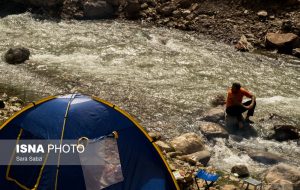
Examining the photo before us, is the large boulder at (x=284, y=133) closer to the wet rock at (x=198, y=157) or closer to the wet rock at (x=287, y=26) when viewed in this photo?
the wet rock at (x=198, y=157)

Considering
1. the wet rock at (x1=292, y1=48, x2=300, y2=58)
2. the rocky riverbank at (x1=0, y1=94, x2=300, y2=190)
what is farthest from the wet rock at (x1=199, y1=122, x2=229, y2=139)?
the wet rock at (x1=292, y1=48, x2=300, y2=58)

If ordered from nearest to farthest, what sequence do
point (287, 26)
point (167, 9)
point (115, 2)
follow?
point (287, 26) → point (167, 9) → point (115, 2)

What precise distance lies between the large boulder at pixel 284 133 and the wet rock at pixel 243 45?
738 centimetres

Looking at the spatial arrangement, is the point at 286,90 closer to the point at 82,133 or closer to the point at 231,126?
the point at 231,126

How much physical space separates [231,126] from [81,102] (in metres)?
5.98

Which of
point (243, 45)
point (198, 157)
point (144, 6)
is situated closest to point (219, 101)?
point (198, 157)

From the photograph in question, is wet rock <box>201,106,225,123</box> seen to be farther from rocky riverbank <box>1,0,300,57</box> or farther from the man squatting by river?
rocky riverbank <box>1,0,300,57</box>

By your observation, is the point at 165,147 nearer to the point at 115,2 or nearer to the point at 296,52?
the point at 296,52

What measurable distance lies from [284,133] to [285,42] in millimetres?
7847

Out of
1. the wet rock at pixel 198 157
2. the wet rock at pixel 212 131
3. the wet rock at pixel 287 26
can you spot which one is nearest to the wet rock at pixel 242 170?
the wet rock at pixel 198 157

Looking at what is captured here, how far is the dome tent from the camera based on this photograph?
821 cm

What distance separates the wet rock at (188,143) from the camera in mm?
11656

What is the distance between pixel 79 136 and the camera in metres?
8.46

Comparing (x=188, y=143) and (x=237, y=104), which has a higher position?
(x=237, y=104)
